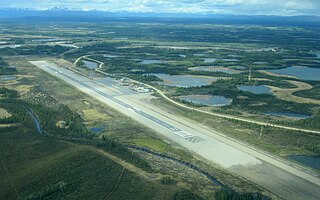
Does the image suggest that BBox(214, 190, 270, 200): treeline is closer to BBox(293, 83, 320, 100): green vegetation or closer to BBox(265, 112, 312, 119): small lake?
BBox(265, 112, 312, 119): small lake

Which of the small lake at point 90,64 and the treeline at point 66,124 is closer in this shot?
the treeline at point 66,124

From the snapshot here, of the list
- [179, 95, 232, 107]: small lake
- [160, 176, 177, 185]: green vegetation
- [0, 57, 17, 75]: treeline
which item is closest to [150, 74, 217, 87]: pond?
[179, 95, 232, 107]: small lake

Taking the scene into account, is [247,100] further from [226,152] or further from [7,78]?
[7,78]

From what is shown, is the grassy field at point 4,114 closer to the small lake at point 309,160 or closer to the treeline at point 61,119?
the treeline at point 61,119

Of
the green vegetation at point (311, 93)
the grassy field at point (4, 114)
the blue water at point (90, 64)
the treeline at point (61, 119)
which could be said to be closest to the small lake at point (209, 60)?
the blue water at point (90, 64)

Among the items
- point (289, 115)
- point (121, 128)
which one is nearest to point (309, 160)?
point (289, 115)

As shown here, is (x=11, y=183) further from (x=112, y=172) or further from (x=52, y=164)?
(x=112, y=172)
